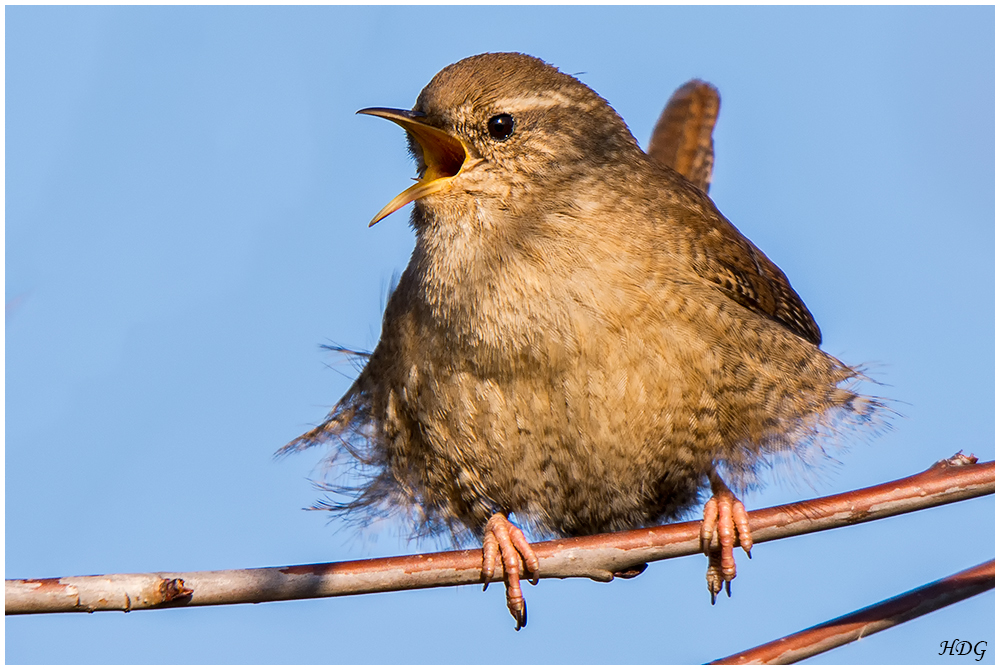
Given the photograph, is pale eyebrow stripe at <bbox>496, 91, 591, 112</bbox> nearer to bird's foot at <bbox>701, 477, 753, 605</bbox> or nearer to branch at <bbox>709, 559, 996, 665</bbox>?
bird's foot at <bbox>701, 477, 753, 605</bbox>

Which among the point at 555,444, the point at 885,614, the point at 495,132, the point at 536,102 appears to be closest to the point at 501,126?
the point at 495,132

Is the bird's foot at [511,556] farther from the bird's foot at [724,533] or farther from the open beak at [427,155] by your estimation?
the open beak at [427,155]

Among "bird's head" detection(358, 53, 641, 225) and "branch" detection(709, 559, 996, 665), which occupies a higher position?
"bird's head" detection(358, 53, 641, 225)

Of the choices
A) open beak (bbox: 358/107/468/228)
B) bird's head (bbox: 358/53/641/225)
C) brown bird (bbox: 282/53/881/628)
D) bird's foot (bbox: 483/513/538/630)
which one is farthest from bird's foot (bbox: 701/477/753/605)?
open beak (bbox: 358/107/468/228)

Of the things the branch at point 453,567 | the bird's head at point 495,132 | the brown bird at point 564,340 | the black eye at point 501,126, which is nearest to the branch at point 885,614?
the branch at point 453,567

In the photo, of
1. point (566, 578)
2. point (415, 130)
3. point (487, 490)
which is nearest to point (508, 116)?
point (415, 130)
